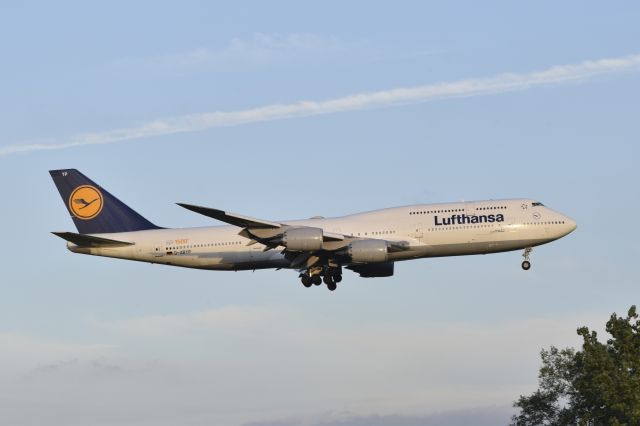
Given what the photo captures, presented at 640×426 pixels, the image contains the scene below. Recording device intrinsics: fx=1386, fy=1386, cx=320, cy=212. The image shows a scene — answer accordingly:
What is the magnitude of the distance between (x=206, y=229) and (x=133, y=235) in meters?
4.88

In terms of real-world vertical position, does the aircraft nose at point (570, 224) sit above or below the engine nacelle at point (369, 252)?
above

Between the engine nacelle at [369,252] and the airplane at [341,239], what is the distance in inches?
2.3

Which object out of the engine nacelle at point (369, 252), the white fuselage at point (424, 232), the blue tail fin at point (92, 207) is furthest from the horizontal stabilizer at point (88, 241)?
the engine nacelle at point (369, 252)

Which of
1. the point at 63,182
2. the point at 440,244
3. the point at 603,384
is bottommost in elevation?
the point at 603,384

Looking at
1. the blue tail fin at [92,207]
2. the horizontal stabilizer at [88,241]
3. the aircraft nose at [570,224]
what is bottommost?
the aircraft nose at [570,224]

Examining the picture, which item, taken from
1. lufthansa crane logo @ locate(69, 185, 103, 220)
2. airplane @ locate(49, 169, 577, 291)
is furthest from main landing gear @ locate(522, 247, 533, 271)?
lufthansa crane logo @ locate(69, 185, 103, 220)

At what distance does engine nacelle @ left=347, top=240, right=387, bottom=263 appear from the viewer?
8038 cm

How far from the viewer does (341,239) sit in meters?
81.6

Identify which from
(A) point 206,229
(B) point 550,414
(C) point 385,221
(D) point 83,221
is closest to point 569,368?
(B) point 550,414

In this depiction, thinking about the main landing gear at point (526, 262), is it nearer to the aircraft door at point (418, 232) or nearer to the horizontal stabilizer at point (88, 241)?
the aircraft door at point (418, 232)

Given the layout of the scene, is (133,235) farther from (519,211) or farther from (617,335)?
(617,335)

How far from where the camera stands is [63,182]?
94125 millimetres

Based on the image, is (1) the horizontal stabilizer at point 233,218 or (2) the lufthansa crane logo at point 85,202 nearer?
(1) the horizontal stabilizer at point 233,218

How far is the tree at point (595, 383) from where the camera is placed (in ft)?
252
